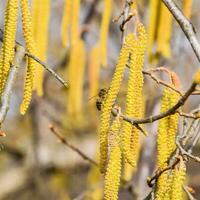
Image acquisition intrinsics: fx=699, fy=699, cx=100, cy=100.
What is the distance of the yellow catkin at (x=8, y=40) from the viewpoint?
1.33 m

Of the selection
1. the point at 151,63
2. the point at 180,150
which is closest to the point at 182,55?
the point at 151,63

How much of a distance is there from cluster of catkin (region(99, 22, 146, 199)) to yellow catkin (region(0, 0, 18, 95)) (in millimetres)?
200

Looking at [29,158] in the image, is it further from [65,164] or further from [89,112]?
[89,112]

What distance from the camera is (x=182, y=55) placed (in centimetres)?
309

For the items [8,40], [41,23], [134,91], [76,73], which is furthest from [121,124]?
[76,73]

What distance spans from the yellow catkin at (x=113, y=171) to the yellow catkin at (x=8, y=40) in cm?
24

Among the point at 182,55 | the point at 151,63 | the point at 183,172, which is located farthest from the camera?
the point at 182,55

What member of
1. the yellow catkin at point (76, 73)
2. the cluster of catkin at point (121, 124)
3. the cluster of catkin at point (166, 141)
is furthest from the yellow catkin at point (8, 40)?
the yellow catkin at point (76, 73)

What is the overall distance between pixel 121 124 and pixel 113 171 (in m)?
0.12

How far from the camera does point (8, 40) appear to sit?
4.36 ft

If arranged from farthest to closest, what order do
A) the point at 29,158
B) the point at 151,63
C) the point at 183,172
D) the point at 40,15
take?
the point at 29,158
the point at 151,63
the point at 40,15
the point at 183,172

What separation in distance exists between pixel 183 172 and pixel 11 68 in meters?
0.38

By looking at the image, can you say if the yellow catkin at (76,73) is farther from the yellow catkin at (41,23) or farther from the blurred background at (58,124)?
the yellow catkin at (41,23)

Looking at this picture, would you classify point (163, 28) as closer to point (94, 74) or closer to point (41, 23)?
point (41, 23)
